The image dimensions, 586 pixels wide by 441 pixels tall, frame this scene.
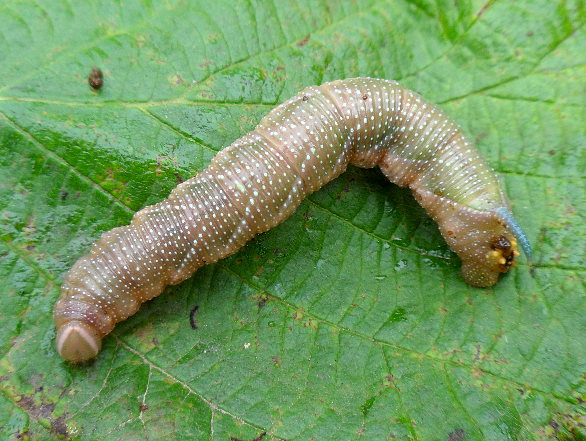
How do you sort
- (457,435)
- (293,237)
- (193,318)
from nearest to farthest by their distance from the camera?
(457,435), (193,318), (293,237)

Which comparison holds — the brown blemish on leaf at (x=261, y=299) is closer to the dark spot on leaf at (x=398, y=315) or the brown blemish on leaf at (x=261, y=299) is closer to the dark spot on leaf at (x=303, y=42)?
the dark spot on leaf at (x=398, y=315)

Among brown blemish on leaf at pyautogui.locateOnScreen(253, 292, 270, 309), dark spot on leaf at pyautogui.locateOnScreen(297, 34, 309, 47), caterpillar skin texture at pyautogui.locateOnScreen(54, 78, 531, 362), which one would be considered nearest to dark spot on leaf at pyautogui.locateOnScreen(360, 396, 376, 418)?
brown blemish on leaf at pyautogui.locateOnScreen(253, 292, 270, 309)

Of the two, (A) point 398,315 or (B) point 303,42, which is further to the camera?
(B) point 303,42

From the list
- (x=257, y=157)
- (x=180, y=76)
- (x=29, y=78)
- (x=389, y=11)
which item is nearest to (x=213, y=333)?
(x=257, y=157)

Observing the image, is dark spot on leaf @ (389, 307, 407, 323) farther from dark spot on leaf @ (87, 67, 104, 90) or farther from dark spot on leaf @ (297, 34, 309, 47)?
dark spot on leaf @ (87, 67, 104, 90)

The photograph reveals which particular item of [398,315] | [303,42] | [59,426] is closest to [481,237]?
[398,315]

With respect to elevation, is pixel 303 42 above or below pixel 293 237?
above

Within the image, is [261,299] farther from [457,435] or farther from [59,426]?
[457,435]
